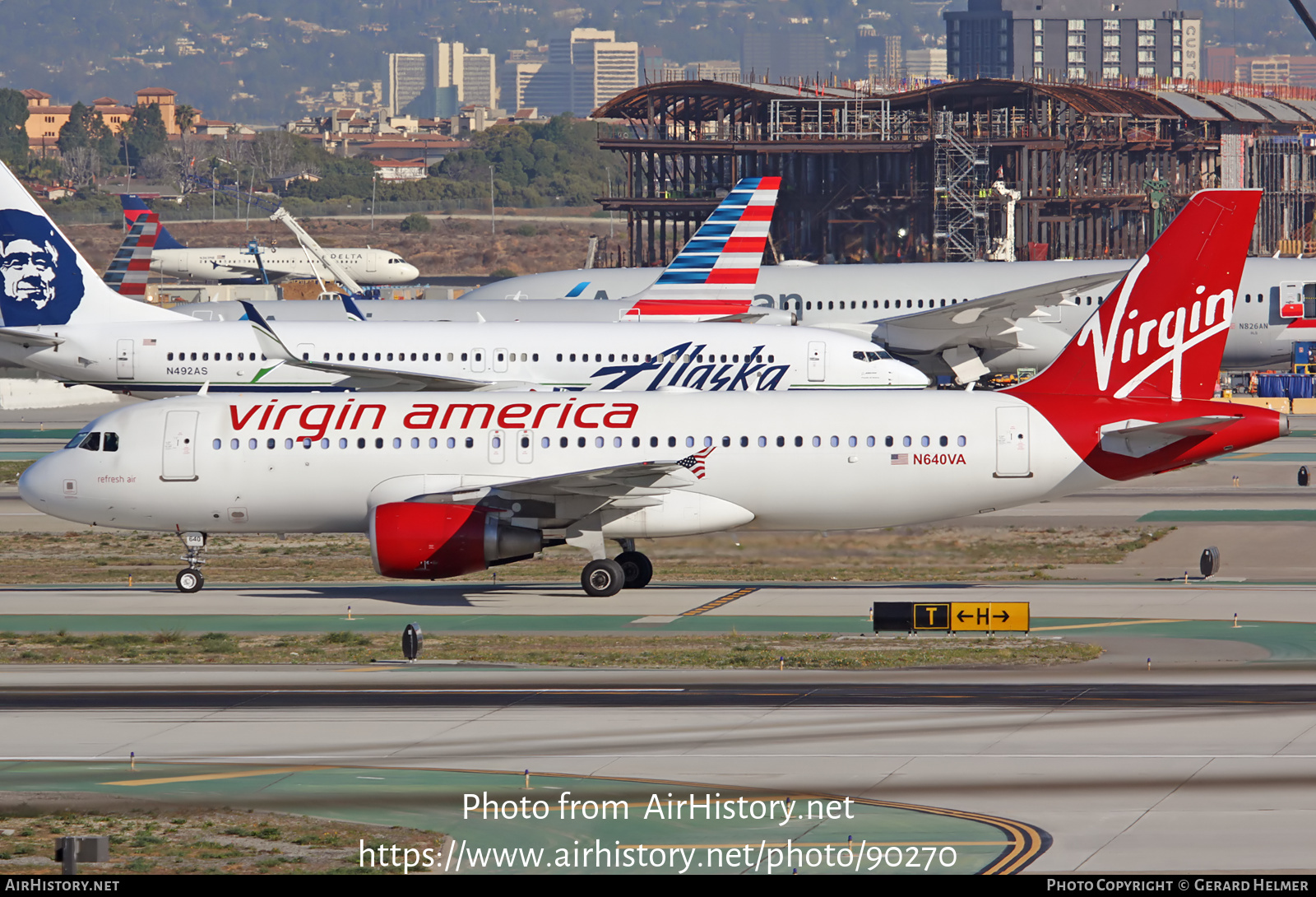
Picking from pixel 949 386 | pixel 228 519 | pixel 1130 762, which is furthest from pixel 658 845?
pixel 949 386

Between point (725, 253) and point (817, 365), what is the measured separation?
11.5m

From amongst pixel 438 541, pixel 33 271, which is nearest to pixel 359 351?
pixel 33 271

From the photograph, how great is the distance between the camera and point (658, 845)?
18234 millimetres

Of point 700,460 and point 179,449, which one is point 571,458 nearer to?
point 700,460

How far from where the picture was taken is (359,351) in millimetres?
55781

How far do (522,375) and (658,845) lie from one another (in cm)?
3793

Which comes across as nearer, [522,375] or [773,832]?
[773,832]

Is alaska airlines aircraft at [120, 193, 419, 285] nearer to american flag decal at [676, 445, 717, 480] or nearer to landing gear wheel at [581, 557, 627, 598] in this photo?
landing gear wheel at [581, 557, 627, 598]

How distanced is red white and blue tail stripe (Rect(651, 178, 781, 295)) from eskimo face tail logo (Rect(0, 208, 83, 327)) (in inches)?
845

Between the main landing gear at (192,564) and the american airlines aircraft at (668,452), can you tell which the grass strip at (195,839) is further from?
the main landing gear at (192,564)

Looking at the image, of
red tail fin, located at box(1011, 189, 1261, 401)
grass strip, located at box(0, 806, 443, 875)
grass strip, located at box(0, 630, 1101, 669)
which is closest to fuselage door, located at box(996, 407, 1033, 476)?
red tail fin, located at box(1011, 189, 1261, 401)

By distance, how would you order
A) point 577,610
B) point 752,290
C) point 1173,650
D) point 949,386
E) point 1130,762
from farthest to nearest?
point 949,386 < point 752,290 < point 577,610 < point 1173,650 < point 1130,762

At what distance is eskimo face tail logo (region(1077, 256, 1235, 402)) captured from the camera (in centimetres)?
3538
